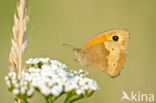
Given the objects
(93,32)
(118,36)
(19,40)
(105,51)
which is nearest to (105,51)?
(105,51)

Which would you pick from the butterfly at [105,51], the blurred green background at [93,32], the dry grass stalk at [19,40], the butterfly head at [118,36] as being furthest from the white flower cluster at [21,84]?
the blurred green background at [93,32]

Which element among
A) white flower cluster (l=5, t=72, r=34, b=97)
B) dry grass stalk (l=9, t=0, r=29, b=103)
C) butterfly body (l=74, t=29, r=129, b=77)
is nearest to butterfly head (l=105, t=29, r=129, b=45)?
butterfly body (l=74, t=29, r=129, b=77)

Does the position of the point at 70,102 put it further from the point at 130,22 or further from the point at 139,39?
the point at 130,22

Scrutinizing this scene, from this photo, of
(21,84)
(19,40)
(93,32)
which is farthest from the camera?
(93,32)

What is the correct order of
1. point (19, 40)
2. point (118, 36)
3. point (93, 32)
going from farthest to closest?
point (93, 32), point (118, 36), point (19, 40)

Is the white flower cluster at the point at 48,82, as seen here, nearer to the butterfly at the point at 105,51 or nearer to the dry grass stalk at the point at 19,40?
the dry grass stalk at the point at 19,40

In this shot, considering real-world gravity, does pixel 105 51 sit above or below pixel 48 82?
above

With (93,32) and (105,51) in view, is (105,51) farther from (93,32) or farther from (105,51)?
(93,32)
